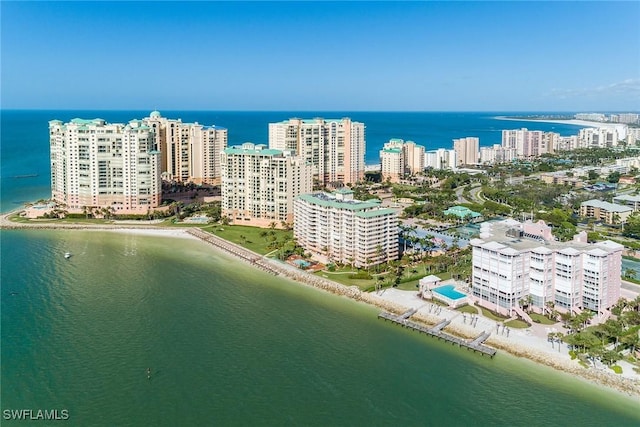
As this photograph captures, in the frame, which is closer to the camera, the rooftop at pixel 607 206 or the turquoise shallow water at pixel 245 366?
the turquoise shallow water at pixel 245 366

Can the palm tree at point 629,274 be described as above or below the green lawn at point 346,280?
above

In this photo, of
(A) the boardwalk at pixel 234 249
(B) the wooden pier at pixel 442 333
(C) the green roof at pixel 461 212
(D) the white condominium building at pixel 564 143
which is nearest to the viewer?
(B) the wooden pier at pixel 442 333

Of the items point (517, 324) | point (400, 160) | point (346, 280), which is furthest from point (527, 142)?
point (517, 324)

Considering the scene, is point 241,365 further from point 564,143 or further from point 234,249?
point 564,143

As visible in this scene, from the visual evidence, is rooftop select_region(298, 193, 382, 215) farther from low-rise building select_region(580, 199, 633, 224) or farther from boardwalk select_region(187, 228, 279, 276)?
low-rise building select_region(580, 199, 633, 224)

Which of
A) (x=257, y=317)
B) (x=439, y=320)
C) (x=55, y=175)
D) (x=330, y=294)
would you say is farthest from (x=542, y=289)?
(x=55, y=175)

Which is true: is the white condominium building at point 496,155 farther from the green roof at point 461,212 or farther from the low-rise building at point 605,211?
the green roof at point 461,212

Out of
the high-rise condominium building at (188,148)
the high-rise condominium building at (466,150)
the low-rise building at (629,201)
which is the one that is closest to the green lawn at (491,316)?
the low-rise building at (629,201)
